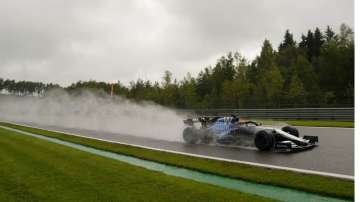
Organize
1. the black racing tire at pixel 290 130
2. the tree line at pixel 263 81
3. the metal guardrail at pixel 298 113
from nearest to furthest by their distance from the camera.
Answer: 1. the black racing tire at pixel 290 130
2. the metal guardrail at pixel 298 113
3. the tree line at pixel 263 81

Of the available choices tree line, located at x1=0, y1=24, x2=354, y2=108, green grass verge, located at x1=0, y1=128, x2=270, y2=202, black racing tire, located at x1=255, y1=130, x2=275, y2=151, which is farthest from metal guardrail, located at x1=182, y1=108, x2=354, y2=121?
green grass verge, located at x1=0, y1=128, x2=270, y2=202

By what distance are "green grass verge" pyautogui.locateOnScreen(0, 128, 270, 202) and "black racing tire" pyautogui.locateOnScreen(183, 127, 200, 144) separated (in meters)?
5.18

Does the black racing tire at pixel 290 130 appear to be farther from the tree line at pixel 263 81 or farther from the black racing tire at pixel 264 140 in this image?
the tree line at pixel 263 81

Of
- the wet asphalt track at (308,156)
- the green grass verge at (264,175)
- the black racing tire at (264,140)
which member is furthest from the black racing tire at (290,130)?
the green grass verge at (264,175)

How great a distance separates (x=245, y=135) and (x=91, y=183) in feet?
21.9

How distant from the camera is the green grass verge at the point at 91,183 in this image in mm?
6305

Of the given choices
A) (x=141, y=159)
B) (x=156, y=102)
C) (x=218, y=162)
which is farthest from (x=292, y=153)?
(x=156, y=102)

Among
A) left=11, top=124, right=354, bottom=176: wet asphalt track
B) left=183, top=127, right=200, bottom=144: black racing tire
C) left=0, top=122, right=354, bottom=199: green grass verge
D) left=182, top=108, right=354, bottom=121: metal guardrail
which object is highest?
left=182, top=108, right=354, bottom=121: metal guardrail

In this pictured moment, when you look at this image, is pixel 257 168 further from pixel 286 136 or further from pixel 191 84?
pixel 191 84

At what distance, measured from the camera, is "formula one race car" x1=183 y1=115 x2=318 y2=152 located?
1138cm

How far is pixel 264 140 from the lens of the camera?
11.5 m

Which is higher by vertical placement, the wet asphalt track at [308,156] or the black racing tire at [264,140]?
the black racing tire at [264,140]

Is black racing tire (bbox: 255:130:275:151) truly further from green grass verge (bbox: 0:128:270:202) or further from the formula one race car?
green grass verge (bbox: 0:128:270:202)

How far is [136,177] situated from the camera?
26.0 ft
